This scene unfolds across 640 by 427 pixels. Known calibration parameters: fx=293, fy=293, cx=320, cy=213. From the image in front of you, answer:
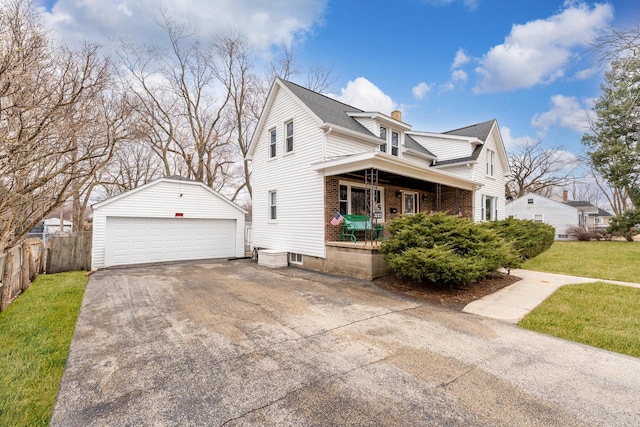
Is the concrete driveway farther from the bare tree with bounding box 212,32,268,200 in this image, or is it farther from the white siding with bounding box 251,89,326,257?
the bare tree with bounding box 212,32,268,200

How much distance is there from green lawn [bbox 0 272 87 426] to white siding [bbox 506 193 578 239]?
1360 inches

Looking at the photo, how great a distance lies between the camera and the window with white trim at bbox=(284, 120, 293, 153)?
12.1 m

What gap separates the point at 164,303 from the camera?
618 centimetres

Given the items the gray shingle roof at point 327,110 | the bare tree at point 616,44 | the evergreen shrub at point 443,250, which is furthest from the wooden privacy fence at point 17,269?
the bare tree at point 616,44

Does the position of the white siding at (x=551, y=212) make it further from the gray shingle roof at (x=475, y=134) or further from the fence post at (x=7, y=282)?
the fence post at (x=7, y=282)

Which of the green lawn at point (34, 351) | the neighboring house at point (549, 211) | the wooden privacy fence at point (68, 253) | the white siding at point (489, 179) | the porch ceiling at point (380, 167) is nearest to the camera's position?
the green lawn at point (34, 351)

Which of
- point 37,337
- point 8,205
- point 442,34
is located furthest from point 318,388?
point 442,34

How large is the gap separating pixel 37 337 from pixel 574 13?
1098 centimetres

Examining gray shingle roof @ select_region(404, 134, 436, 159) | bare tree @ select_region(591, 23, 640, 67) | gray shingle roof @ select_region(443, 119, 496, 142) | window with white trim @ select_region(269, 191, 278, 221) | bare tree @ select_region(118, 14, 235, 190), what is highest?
bare tree @ select_region(118, 14, 235, 190)

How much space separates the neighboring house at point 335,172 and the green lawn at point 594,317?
419cm

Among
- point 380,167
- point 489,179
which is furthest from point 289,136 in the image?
point 489,179

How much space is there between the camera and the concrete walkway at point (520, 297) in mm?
5586

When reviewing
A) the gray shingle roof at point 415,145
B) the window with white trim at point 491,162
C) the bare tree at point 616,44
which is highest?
the gray shingle roof at point 415,145

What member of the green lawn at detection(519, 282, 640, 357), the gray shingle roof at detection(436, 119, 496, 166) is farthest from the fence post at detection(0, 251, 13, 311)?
the gray shingle roof at detection(436, 119, 496, 166)
